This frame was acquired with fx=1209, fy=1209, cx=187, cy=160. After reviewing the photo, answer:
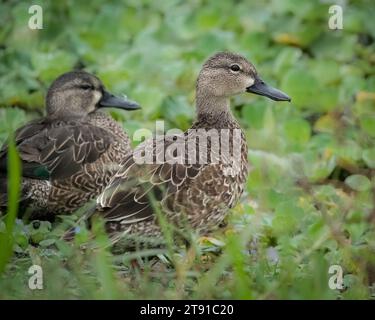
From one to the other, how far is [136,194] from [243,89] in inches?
44.9

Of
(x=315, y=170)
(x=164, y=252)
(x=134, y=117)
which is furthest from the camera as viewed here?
(x=134, y=117)

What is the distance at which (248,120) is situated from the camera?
8.27 metres

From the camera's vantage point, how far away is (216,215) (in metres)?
6.19

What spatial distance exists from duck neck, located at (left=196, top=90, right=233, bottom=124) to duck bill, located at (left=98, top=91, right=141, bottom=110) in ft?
2.51

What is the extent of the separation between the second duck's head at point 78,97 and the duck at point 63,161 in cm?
7

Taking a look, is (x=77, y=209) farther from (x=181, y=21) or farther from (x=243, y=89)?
(x=181, y=21)

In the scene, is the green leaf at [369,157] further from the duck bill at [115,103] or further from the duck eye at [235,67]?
the duck bill at [115,103]

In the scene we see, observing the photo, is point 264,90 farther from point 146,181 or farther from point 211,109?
point 146,181

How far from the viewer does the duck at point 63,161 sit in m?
6.70

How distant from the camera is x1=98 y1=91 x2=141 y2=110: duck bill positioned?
7.41m
